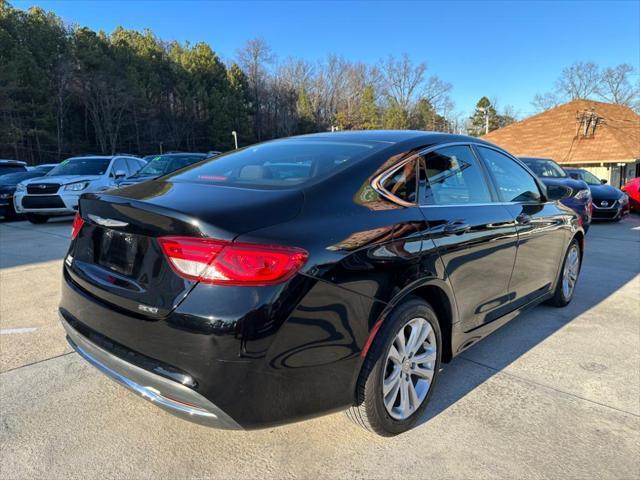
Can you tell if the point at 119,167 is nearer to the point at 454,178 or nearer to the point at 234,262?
the point at 454,178

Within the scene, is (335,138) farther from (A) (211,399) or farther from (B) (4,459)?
(B) (4,459)

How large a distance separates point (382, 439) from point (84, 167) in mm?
11068

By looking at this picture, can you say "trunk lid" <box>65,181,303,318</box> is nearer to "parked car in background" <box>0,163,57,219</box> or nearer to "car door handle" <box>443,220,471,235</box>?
"car door handle" <box>443,220,471,235</box>

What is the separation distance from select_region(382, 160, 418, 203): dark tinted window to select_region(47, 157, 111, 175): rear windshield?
1026 centimetres

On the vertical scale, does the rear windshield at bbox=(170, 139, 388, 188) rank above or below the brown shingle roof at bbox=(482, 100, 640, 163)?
below

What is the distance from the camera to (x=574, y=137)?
87.5 ft

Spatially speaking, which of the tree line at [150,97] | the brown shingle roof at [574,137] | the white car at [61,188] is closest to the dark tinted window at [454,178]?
the white car at [61,188]

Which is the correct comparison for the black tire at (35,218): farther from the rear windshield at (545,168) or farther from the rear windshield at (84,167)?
the rear windshield at (545,168)

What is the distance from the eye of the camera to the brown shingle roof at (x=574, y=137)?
80.7ft

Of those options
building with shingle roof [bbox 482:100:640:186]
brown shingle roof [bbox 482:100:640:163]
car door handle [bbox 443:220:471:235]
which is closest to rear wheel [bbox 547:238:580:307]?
car door handle [bbox 443:220:471:235]

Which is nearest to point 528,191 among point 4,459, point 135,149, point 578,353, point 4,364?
point 578,353

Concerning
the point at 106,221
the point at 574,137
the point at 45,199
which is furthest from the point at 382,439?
the point at 574,137

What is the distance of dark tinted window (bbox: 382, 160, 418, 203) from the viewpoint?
247 cm

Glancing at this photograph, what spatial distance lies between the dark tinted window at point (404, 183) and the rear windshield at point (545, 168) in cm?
1017
